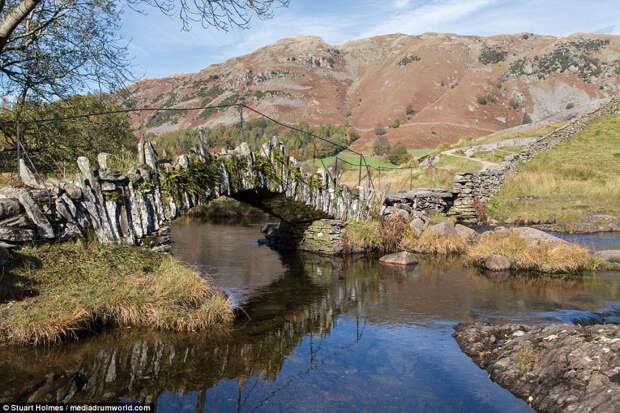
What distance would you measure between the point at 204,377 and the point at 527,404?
17.8ft

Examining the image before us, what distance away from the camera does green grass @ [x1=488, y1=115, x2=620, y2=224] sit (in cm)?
3178

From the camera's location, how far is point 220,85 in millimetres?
154750

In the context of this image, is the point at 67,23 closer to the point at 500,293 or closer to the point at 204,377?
the point at 204,377

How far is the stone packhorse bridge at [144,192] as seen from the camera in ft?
37.9

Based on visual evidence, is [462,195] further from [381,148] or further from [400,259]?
[381,148]

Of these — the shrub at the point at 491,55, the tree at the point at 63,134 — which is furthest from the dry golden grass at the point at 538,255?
the shrub at the point at 491,55

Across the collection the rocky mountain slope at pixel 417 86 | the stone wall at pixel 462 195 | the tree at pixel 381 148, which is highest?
the rocky mountain slope at pixel 417 86

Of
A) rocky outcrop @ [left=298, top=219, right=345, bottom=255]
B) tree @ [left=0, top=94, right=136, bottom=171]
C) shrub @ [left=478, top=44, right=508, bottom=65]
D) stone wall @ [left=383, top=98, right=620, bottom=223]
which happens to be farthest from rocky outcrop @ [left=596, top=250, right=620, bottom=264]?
shrub @ [left=478, top=44, right=508, bottom=65]

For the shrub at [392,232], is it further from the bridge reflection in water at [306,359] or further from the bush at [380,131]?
the bush at [380,131]

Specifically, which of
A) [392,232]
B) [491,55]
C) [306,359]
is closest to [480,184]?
[392,232]

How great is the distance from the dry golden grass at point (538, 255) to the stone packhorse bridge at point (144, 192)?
6644mm

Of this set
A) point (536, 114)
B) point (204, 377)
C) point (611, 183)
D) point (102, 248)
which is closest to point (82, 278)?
point (102, 248)

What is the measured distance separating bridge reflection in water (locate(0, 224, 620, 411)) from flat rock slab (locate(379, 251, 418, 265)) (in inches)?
169

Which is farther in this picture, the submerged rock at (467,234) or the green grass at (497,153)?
the green grass at (497,153)
